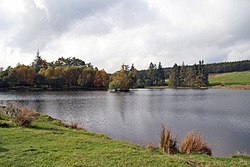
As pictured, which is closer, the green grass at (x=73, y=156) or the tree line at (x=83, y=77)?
the green grass at (x=73, y=156)

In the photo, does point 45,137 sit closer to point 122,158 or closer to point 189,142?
point 122,158

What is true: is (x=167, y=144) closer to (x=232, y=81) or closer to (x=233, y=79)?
(x=232, y=81)

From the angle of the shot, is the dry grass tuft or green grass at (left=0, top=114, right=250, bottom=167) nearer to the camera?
green grass at (left=0, top=114, right=250, bottom=167)

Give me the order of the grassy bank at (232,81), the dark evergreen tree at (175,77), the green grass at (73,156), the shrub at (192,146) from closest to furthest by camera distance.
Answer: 1. the green grass at (73,156)
2. the shrub at (192,146)
3. the grassy bank at (232,81)
4. the dark evergreen tree at (175,77)

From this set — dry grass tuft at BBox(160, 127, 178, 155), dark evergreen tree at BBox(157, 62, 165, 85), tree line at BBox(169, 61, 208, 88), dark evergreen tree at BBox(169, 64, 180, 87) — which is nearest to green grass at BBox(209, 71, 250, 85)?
tree line at BBox(169, 61, 208, 88)

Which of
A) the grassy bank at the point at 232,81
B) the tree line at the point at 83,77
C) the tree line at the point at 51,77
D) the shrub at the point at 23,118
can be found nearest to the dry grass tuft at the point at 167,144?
the shrub at the point at 23,118

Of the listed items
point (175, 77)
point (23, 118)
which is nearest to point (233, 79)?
point (175, 77)

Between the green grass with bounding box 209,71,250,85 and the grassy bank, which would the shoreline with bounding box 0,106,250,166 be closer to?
the grassy bank

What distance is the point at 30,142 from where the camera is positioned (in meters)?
13.3

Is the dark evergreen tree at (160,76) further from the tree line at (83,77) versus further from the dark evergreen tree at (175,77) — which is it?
the dark evergreen tree at (175,77)

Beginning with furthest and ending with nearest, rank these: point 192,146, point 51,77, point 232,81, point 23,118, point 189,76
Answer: point 232,81 < point 189,76 < point 51,77 < point 23,118 < point 192,146

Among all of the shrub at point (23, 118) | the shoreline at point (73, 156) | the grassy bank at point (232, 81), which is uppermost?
the grassy bank at point (232, 81)

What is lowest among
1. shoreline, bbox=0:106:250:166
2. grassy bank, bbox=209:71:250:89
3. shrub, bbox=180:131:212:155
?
shrub, bbox=180:131:212:155

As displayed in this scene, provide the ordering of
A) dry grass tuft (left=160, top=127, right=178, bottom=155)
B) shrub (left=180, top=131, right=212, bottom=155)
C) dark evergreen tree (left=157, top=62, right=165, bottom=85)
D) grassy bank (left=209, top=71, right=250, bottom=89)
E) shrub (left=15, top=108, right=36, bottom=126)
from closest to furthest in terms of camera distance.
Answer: dry grass tuft (left=160, top=127, right=178, bottom=155) → shrub (left=180, top=131, right=212, bottom=155) → shrub (left=15, top=108, right=36, bottom=126) → grassy bank (left=209, top=71, right=250, bottom=89) → dark evergreen tree (left=157, top=62, right=165, bottom=85)
